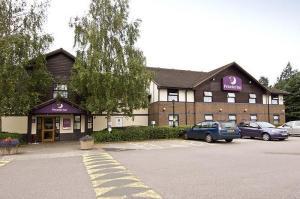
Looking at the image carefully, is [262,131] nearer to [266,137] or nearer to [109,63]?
[266,137]

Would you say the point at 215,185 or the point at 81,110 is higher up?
the point at 81,110

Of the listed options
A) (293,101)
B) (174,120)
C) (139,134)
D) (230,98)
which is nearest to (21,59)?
(139,134)

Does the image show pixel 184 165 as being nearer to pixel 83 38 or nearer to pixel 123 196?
pixel 123 196

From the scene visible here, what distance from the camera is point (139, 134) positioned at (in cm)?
2412

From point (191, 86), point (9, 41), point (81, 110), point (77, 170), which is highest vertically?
point (9, 41)

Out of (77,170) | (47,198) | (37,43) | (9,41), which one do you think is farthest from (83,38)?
(47,198)

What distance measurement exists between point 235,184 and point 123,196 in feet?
9.87

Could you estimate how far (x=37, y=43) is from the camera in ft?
74.7

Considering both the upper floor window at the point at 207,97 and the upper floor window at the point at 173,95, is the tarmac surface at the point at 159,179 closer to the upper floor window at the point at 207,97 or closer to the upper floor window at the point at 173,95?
the upper floor window at the point at 173,95

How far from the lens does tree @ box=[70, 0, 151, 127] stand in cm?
2214

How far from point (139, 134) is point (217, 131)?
631 centimetres

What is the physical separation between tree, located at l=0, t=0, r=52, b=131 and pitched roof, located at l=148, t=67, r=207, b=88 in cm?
1112

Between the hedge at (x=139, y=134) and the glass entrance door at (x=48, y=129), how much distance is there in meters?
3.97

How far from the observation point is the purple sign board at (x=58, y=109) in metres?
23.2
